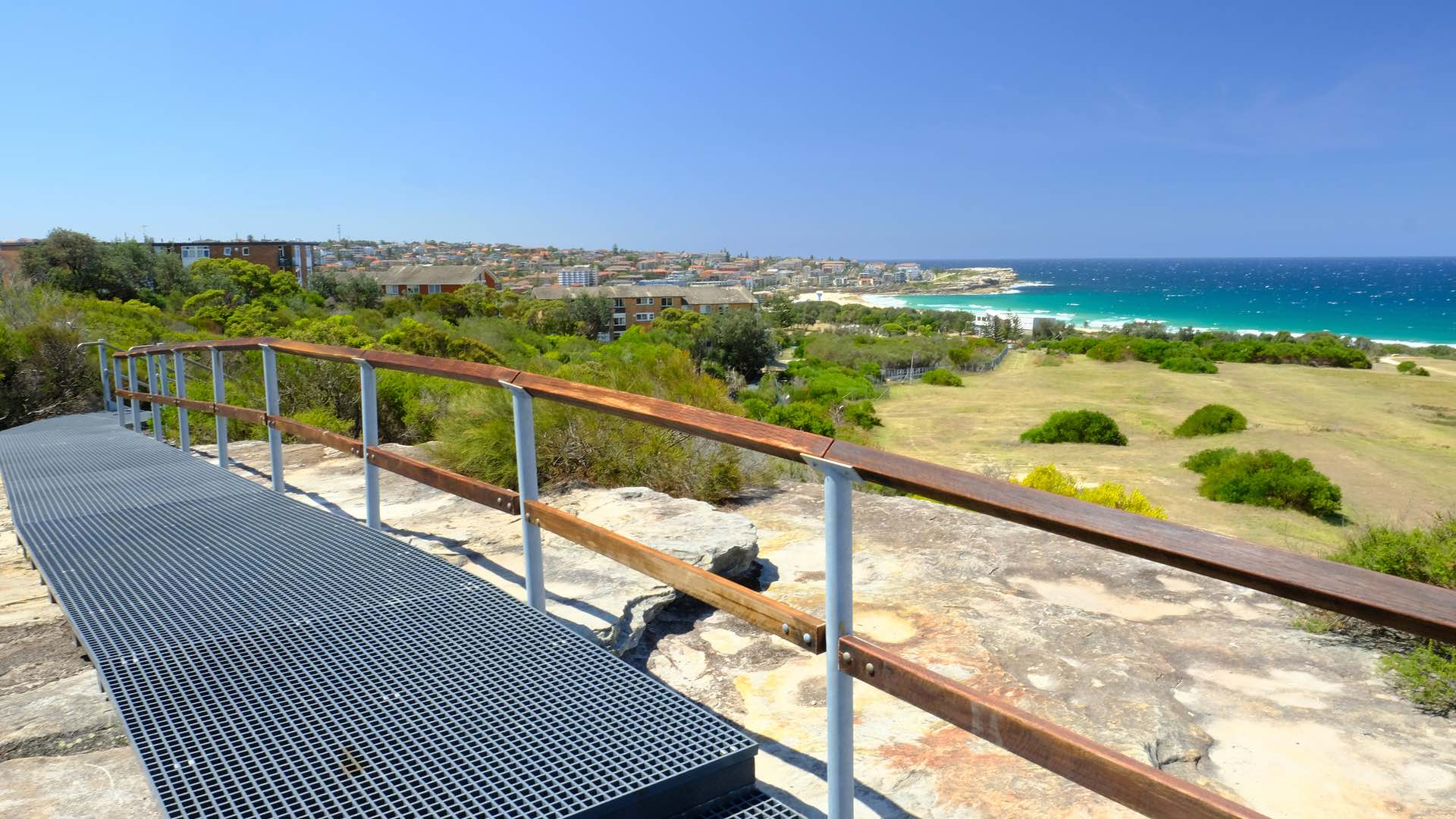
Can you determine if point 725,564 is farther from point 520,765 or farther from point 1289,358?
point 1289,358

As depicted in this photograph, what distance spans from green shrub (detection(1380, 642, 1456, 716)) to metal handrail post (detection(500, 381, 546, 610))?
314 centimetres

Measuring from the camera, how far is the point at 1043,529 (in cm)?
145

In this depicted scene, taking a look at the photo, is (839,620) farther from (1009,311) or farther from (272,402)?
(1009,311)

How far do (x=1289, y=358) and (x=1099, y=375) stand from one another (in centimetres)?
1232

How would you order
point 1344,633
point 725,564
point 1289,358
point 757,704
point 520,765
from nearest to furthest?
→ 1. point 520,765
2. point 757,704
3. point 1344,633
4. point 725,564
5. point 1289,358

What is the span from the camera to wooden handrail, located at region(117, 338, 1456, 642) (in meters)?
1.13

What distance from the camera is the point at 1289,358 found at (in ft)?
143

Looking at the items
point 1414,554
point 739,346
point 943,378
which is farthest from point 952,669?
point 739,346

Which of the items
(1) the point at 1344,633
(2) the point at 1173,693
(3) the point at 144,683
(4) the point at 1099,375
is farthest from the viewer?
(4) the point at 1099,375

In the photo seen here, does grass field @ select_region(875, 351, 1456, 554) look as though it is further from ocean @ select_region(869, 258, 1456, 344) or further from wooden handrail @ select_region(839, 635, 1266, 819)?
ocean @ select_region(869, 258, 1456, 344)

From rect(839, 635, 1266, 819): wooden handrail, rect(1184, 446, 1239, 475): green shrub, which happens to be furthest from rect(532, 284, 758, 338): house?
rect(839, 635, 1266, 819): wooden handrail

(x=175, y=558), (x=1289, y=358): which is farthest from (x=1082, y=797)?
(x=1289, y=358)

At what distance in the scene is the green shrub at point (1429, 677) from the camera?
3.11 meters

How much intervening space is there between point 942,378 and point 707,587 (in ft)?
125
